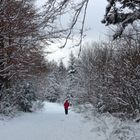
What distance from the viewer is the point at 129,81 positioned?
54.0 feet

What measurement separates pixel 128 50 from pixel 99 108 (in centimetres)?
864

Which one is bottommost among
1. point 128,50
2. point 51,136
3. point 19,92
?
point 51,136

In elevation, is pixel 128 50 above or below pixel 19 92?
above

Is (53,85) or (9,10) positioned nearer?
(9,10)

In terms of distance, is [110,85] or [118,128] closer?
[118,128]

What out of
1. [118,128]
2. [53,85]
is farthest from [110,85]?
[53,85]

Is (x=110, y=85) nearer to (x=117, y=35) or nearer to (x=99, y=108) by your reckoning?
(x=99, y=108)

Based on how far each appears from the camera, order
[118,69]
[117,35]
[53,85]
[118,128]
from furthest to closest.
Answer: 1. [53,85]
2. [118,69]
3. [118,128]
4. [117,35]

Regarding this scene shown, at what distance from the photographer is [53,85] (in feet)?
253

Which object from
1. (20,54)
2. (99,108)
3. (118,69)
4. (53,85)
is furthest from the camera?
(53,85)

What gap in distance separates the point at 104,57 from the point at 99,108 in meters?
11.5

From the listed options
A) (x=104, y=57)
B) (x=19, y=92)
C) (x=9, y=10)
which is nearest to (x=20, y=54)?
(x=9, y=10)

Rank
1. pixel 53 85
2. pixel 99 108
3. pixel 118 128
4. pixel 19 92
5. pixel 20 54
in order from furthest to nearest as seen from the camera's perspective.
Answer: pixel 53 85 → pixel 19 92 → pixel 99 108 → pixel 20 54 → pixel 118 128

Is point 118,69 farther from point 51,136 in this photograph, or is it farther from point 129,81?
point 51,136
